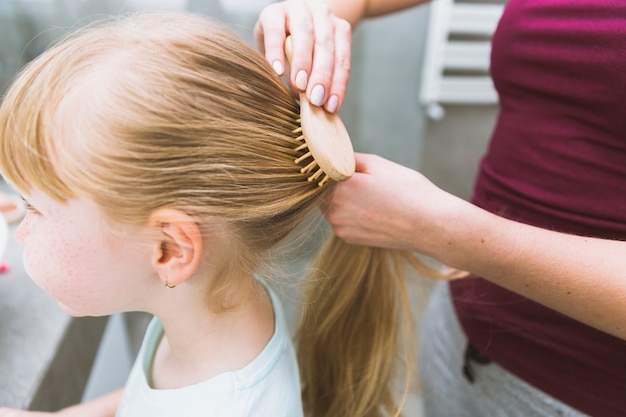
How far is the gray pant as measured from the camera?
0.69 m

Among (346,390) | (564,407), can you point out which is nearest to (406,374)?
(346,390)

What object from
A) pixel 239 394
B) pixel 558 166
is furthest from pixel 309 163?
pixel 558 166

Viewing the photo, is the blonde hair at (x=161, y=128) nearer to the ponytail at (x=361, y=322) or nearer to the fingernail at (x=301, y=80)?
the fingernail at (x=301, y=80)

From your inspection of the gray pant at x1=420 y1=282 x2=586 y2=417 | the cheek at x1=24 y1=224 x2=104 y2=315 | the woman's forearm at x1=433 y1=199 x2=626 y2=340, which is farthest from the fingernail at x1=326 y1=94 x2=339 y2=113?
the gray pant at x1=420 y1=282 x2=586 y2=417

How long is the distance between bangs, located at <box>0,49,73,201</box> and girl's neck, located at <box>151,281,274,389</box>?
21 cm

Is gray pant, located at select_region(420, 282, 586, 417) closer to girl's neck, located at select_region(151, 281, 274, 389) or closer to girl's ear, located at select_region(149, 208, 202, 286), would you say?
girl's neck, located at select_region(151, 281, 274, 389)

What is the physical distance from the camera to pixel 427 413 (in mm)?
873

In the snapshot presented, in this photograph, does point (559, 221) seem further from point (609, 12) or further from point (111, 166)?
point (111, 166)

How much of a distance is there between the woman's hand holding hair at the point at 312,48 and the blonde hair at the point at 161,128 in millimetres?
33

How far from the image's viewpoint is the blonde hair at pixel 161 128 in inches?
17.5

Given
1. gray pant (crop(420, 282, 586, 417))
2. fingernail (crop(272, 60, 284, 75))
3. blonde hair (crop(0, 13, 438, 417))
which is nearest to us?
blonde hair (crop(0, 13, 438, 417))

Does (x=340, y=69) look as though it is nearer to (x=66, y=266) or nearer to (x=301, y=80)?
(x=301, y=80)

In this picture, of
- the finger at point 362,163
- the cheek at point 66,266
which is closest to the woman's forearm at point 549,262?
the finger at point 362,163

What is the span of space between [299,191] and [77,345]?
555 mm
